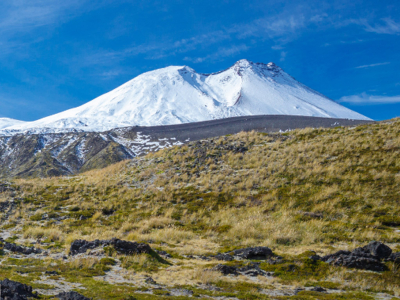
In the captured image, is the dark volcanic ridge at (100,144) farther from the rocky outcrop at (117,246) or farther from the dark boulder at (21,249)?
the rocky outcrop at (117,246)

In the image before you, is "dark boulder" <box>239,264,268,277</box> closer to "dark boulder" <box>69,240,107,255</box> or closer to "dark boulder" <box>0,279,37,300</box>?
"dark boulder" <box>69,240,107,255</box>

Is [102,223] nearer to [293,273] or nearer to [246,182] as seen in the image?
[246,182]

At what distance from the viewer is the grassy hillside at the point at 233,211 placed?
787cm

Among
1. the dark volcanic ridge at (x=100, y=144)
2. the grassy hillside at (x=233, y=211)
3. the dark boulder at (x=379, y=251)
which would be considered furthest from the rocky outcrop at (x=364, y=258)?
the dark volcanic ridge at (x=100, y=144)

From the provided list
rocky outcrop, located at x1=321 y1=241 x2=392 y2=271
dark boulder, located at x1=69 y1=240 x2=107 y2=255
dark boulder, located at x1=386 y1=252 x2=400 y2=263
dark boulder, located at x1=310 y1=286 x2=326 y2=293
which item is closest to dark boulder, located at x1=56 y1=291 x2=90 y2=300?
dark boulder, located at x1=69 y1=240 x2=107 y2=255

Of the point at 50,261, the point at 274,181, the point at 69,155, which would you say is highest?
the point at 69,155

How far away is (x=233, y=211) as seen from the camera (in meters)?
16.0

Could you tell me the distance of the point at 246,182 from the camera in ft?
63.2

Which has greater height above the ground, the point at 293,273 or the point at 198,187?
the point at 198,187

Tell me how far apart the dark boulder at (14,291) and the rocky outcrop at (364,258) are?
8000 millimetres

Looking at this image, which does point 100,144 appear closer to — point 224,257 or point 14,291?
point 224,257

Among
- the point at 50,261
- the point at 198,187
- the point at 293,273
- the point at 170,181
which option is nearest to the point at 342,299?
the point at 293,273

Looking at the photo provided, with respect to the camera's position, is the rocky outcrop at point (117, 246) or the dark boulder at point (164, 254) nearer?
the rocky outcrop at point (117, 246)

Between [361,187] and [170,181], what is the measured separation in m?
12.6
